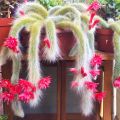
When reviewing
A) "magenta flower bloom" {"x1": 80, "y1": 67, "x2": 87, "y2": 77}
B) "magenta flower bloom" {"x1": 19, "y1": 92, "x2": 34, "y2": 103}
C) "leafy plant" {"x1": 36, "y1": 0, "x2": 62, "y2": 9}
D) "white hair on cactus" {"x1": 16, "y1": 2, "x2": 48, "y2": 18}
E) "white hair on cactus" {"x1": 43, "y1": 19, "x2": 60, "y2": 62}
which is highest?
"leafy plant" {"x1": 36, "y1": 0, "x2": 62, "y2": 9}

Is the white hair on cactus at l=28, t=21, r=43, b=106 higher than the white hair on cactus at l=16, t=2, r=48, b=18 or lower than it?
lower

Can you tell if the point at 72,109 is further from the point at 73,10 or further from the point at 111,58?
the point at 73,10

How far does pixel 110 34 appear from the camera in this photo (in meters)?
1.32

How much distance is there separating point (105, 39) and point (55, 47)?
0.27 m

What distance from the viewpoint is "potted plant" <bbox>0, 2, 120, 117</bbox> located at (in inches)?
46.9

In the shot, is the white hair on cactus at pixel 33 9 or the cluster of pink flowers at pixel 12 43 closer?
the cluster of pink flowers at pixel 12 43

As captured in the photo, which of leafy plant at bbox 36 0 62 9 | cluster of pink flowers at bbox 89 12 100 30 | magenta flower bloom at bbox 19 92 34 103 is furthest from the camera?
leafy plant at bbox 36 0 62 9

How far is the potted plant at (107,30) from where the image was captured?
1330mm

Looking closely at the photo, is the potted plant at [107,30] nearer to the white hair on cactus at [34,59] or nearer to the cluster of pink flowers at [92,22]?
the cluster of pink flowers at [92,22]

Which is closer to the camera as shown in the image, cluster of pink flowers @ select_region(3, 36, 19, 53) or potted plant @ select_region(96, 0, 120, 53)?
cluster of pink flowers @ select_region(3, 36, 19, 53)

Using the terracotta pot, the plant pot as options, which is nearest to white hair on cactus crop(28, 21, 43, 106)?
the plant pot

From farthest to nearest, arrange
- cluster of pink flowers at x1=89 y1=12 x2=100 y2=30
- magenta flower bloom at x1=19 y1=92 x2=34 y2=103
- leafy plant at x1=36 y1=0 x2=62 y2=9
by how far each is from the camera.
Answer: leafy plant at x1=36 y1=0 x2=62 y2=9, cluster of pink flowers at x1=89 y1=12 x2=100 y2=30, magenta flower bloom at x1=19 y1=92 x2=34 y2=103

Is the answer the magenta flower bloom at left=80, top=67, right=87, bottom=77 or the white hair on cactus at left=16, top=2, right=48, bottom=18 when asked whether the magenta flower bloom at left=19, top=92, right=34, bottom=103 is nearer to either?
the magenta flower bloom at left=80, top=67, right=87, bottom=77

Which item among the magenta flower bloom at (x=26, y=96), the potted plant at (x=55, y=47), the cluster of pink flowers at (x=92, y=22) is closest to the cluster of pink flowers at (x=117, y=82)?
the potted plant at (x=55, y=47)
